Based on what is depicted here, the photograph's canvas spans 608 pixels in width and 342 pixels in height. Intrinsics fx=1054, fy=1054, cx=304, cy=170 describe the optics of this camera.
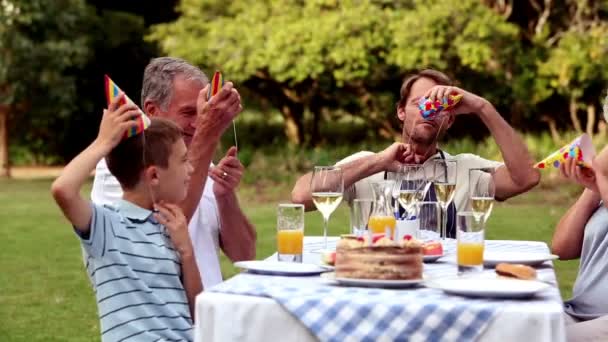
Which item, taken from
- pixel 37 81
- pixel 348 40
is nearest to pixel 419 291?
pixel 348 40

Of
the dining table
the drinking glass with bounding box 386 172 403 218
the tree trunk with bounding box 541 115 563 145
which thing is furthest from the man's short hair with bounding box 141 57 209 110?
the tree trunk with bounding box 541 115 563 145

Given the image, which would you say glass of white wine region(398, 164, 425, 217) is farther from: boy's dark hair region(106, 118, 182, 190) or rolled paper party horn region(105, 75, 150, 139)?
rolled paper party horn region(105, 75, 150, 139)

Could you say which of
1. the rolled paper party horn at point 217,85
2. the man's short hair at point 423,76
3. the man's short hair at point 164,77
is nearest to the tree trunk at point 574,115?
the man's short hair at point 423,76

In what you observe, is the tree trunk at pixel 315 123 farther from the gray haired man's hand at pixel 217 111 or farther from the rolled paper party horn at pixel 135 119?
the rolled paper party horn at pixel 135 119

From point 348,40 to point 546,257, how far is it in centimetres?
1590

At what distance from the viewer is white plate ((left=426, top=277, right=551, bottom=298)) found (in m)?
3.01

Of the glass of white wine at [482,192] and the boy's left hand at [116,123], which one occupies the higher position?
the boy's left hand at [116,123]

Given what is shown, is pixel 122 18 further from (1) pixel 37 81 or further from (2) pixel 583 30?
(2) pixel 583 30

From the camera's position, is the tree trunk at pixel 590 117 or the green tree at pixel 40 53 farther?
the green tree at pixel 40 53

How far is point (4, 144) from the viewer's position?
25.8 m

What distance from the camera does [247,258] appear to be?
4.65m

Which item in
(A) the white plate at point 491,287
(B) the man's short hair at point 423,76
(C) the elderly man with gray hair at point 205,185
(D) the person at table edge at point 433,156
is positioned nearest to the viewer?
(A) the white plate at point 491,287

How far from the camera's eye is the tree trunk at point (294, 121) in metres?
23.3

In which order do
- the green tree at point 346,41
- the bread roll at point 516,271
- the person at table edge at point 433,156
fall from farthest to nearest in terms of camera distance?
the green tree at point 346,41
the person at table edge at point 433,156
the bread roll at point 516,271
